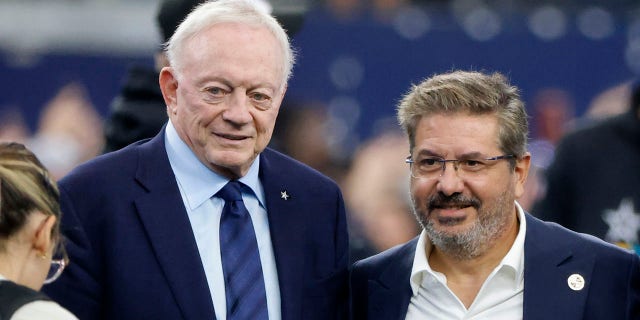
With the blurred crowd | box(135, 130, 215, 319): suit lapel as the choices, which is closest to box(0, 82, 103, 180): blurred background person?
the blurred crowd

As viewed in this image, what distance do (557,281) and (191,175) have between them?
3.63 feet

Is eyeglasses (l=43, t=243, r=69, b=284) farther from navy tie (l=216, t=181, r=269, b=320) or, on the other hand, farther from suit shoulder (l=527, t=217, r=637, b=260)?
suit shoulder (l=527, t=217, r=637, b=260)

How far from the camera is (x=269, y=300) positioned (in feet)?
14.0

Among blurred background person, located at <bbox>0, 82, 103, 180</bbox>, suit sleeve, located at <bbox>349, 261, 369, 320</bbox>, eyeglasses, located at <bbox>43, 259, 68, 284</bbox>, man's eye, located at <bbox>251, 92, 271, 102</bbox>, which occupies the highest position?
man's eye, located at <bbox>251, 92, 271, 102</bbox>

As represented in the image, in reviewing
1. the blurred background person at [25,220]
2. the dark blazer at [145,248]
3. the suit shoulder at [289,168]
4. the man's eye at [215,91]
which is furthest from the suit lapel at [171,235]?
the blurred background person at [25,220]

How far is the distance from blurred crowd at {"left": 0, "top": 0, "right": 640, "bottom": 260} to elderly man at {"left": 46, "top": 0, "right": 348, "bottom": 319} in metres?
2.89

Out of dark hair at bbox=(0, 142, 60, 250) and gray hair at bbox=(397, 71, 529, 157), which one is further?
gray hair at bbox=(397, 71, 529, 157)

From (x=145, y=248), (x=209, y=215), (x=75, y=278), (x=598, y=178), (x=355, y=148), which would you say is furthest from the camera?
(x=355, y=148)

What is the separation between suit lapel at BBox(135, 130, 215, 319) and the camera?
13.5ft

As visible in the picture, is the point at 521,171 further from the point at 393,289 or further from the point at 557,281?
the point at 393,289

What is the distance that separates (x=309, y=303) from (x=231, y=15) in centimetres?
88

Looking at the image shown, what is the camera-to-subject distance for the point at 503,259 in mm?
4379

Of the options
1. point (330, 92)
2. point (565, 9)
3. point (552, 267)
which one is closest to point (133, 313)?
point (552, 267)

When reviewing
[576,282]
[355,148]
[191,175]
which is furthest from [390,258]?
[355,148]
